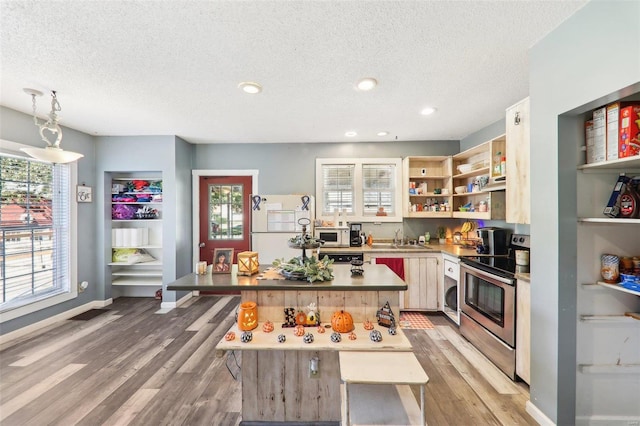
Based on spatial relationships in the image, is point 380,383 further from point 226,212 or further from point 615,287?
point 226,212

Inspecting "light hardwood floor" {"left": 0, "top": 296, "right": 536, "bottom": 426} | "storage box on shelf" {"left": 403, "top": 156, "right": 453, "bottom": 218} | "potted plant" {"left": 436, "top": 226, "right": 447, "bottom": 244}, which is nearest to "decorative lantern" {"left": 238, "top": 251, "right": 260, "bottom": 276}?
"light hardwood floor" {"left": 0, "top": 296, "right": 536, "bottom": 426}

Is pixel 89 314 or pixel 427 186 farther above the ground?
pixel 427 186

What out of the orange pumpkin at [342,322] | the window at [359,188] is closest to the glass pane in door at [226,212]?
the window at [359,188]

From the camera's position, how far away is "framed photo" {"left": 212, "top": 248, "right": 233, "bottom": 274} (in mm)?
1939

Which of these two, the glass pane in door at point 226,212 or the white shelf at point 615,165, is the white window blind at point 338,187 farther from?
the white shelf at point 615,165

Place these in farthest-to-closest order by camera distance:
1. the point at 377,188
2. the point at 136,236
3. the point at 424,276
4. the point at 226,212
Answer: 1. the point at 226,212
2. the point at 377,188
3. the point at 136,236
4. the point at 424,276

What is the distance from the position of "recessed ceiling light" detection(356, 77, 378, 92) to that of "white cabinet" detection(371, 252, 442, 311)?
2168 mm

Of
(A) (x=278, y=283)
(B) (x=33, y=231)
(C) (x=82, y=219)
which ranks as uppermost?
Result: (C) (x=82, y=219)

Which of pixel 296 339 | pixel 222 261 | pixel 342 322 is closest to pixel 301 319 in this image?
pixel 296 339

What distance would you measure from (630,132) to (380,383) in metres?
1.83

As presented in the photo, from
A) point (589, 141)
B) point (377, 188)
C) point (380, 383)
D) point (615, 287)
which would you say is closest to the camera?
point (380, 383)

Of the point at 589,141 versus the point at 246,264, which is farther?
the point at 246,264

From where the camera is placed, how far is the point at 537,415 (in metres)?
1.69

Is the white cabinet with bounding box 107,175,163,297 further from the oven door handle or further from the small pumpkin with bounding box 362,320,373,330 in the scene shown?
the oven door handle
